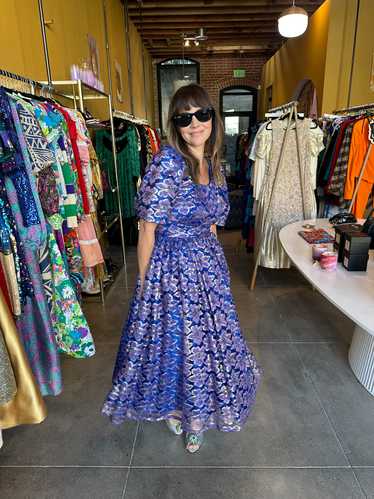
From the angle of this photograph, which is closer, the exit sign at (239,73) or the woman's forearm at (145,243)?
the woman's forearm at (145,243)

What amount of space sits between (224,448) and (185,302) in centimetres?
Answer: 75

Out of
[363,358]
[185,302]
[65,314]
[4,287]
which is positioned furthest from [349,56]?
[4,287]

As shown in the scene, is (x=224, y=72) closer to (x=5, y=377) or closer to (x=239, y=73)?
(x=239, y=73)

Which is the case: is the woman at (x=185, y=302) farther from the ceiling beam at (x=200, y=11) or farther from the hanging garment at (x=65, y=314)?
the ceiling beam at (x=200, y=11)

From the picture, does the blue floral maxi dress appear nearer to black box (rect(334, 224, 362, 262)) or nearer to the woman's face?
the woman's face

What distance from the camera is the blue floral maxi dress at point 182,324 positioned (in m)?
1.36

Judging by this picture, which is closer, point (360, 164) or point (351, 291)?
point (351, 291)

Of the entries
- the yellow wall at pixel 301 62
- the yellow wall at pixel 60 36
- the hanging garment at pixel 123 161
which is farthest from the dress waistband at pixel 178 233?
the yellow wall at pixel 301 62

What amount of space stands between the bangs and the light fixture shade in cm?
402

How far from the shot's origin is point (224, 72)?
9.73m

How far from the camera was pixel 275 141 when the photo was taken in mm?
3121

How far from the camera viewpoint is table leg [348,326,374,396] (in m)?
1.95

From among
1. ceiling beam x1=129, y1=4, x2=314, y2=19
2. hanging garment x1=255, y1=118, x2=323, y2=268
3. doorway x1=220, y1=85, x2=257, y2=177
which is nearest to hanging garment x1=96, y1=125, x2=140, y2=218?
hanging garment x1=255, y1=118, x2=323, y2=268

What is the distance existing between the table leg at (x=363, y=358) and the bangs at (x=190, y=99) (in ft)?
5.06
